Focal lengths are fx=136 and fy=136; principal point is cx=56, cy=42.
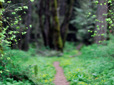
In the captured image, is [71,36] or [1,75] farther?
[71,36]

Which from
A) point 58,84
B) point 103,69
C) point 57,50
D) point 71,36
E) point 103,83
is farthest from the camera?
point 71,36

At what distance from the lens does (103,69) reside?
7.69 metres

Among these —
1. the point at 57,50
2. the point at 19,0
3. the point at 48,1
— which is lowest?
the point at 57,50

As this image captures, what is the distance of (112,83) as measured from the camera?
220 inches

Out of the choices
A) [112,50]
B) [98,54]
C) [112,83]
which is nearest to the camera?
[112,83]

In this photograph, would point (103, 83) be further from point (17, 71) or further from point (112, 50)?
point (17, 71)

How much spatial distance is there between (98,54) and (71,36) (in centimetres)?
2797

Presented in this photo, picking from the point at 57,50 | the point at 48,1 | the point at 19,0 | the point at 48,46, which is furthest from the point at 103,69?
the point at 48,1

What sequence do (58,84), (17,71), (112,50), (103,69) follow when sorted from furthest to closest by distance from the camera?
(112,50) < (103,69) < (58,84) < (17,71)

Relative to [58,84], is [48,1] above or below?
above

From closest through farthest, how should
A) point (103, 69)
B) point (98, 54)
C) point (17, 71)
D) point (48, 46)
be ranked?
point (17, 71)
point (103, 69)
point (98, 54)
point (48, 46)

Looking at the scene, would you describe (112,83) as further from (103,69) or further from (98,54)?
(98,54)

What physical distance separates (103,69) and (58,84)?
8.88ft

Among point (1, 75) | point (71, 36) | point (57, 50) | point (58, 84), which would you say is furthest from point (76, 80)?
point (71, 36)
